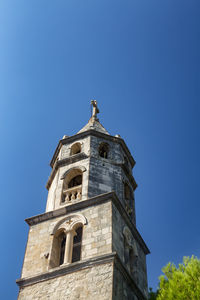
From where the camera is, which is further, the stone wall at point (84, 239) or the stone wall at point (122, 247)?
the stone wall at point (122, 247)

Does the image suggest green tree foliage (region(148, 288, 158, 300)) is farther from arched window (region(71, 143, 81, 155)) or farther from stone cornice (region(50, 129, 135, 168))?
arched window (region(71, 143, 81, 155))

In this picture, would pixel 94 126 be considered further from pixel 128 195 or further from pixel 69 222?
pixel 69 222

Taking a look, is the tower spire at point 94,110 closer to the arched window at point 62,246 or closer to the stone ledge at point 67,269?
the arched window at point 62,246

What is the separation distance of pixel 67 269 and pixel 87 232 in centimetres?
190

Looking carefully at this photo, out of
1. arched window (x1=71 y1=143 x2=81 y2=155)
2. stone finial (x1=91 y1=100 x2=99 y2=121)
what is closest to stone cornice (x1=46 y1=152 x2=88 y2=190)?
arched window (x1=71 y1=143 x2=81 y2=155)

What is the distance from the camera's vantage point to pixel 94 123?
87.4 ft

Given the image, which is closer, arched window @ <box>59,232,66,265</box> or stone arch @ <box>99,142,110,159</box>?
arched window @ <box>59,232,66,265</box>

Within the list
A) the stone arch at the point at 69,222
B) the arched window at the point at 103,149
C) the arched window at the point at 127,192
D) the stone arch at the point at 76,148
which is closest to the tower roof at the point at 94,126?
the stone arch at the point at 76,148

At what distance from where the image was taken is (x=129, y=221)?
2047cm

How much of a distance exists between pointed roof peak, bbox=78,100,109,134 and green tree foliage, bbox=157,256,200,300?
1065 centimetres

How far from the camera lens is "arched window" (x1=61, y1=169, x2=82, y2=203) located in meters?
21.2

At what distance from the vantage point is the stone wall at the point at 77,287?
1582cm

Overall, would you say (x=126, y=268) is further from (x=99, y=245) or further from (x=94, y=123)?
(x=94, y=123)

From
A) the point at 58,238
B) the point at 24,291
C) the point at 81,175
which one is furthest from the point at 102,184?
the point at 24,291
